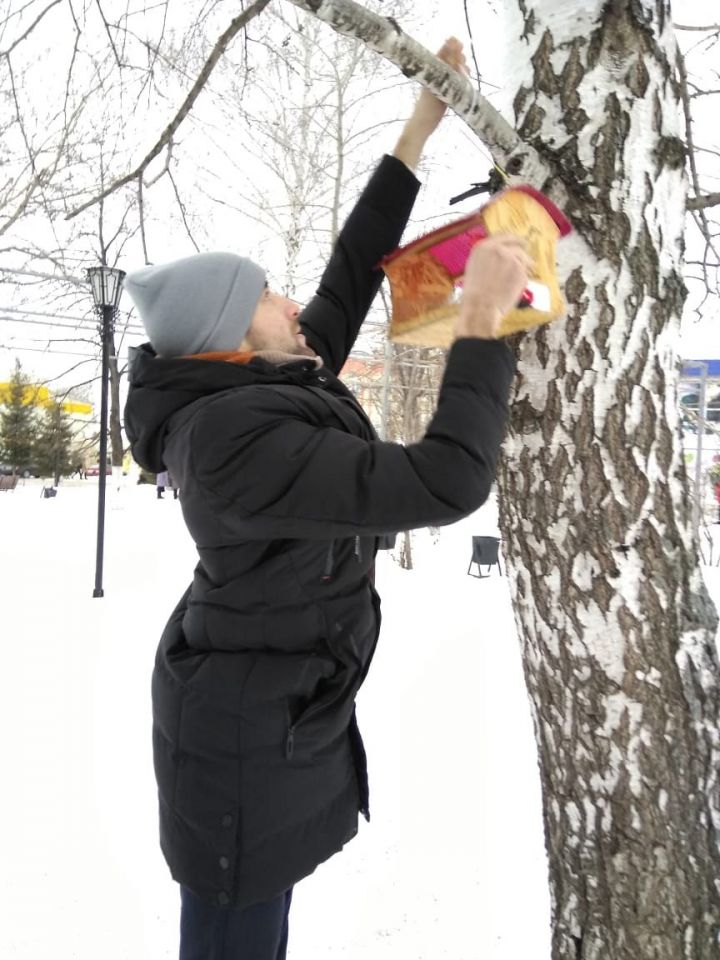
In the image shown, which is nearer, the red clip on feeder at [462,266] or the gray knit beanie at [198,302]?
the red clip on feeder at [462,266]

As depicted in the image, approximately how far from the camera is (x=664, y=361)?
1.41 metres

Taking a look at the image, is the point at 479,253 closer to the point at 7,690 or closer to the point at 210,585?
the point at 210,585

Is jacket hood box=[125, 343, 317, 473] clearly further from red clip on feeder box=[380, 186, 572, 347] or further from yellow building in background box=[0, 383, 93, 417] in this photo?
yellow building in background box=[0, 383, 93, 417]

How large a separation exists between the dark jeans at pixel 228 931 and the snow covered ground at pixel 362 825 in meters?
0.96

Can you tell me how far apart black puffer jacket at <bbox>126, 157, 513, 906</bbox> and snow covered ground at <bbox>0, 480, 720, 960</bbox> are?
3.47 ft

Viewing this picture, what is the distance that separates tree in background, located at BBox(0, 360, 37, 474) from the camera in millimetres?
28016

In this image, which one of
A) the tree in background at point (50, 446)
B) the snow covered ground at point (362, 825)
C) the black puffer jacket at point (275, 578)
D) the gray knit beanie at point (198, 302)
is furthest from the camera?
the tree in background at point (50, 446)

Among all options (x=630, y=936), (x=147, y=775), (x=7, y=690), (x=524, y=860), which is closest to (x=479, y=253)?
(x=630, y=936)

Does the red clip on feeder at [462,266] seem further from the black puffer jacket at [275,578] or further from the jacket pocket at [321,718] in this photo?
the jacket pocket at [321,718]

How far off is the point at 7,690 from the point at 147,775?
1421 mm

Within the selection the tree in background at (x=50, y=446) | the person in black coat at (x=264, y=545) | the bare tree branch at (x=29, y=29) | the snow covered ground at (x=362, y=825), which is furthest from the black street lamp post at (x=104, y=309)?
the tree in background at (x=50, y=446)

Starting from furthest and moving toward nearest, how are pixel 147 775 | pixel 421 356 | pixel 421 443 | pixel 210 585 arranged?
pixel 421 356
pixel 147 775
pixel 210 585
pixel 421 443

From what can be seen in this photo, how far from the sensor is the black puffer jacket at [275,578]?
931 mm

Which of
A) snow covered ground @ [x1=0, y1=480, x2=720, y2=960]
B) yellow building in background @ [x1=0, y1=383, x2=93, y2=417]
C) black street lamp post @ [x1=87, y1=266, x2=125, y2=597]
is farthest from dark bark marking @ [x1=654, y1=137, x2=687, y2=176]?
yellow building in background @ [x1=0, y1=383, x2=93, y2=417]
